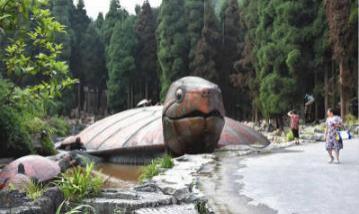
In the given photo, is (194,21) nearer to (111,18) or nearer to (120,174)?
(111,18)

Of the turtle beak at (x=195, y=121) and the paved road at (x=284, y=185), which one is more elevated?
the turtle beak at (x=195, y=121)

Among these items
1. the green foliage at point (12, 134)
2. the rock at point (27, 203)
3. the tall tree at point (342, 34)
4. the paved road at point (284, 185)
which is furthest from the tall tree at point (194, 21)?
the rock at point (27, 203)

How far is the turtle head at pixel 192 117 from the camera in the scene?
11.7 metres

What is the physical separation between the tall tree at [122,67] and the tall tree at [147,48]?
67cm

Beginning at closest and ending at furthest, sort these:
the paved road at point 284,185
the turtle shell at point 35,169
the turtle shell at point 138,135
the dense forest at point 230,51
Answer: the paved road at point 284,185
the turtle shell at point 35,169
the turtle shell at point 138,135
the dense forest at point 230,51

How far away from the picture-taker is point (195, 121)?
38.3ft

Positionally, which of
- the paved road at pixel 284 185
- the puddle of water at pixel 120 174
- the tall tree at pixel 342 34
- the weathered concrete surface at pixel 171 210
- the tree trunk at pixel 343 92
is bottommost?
the puddle of water at pixel 120 174

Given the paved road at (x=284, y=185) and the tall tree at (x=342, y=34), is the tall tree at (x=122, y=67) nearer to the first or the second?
the tall tree at (x=342, y=34)

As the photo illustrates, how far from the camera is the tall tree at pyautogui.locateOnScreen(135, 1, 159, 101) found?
41094 mm

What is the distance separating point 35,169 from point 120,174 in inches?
111

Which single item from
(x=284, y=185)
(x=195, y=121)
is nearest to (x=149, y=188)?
(x=284, y=185)

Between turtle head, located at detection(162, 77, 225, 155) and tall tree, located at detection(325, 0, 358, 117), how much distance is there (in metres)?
9.74

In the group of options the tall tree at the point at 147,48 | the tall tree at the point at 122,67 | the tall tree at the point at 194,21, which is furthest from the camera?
the tall tree at the point at 147,48

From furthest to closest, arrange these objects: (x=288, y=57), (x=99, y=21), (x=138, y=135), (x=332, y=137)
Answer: (x=99, y=21) < (x=288, y=57) < (x=138, y=135) < (x=332, y=137)
